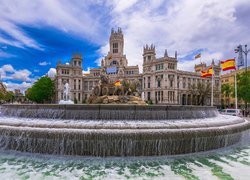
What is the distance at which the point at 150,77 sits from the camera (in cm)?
8212

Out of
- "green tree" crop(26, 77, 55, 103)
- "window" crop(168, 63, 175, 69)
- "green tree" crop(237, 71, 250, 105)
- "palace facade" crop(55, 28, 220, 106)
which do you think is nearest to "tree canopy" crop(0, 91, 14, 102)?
"green tree" crop(26, 77, 55, 103)

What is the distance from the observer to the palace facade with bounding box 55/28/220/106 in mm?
77312

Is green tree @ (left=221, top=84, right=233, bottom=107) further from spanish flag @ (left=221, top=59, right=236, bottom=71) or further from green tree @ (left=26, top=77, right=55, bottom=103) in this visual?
green tree @ (left=26, top=77, right=55, bottom=103)

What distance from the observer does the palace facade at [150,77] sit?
7731 cm

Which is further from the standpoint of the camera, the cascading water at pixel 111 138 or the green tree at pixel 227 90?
the green tree at pixel 227 90

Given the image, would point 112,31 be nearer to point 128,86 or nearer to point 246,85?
point 246,85

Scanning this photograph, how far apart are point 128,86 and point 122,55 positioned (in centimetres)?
8336

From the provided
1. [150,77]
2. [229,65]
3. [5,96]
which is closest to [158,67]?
[150,77]

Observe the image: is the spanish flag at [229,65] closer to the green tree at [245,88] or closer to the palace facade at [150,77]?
the green tree at [245,88]

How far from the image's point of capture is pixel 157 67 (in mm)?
80812

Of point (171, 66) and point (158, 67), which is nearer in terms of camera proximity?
point (171, 66)

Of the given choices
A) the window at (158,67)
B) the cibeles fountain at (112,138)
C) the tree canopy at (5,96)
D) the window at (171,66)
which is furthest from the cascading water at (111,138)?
the tree canopy at (5,96)

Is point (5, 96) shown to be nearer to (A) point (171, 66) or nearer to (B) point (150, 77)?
(B) point (150, 77)

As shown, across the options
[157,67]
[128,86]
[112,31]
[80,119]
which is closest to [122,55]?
[112,31]
